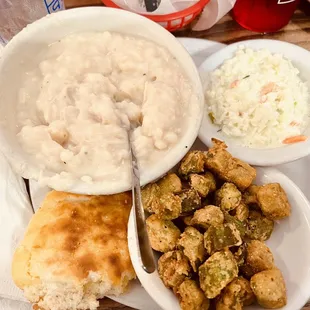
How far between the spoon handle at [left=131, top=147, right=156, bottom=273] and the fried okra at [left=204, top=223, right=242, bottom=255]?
0.58ft

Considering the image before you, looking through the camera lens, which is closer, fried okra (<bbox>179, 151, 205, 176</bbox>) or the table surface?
fried okra (<bbox>179, 151, 205, 176</bbox>)

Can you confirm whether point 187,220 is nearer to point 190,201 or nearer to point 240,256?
point 190,201

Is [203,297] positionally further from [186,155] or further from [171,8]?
[171,8]

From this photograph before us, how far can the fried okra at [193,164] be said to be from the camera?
1.63 m

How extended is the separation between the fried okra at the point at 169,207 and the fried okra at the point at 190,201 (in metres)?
0.02

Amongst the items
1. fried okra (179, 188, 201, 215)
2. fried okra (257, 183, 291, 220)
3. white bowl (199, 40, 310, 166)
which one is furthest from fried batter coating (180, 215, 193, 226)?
white bowl (199, 40, 310, 166)

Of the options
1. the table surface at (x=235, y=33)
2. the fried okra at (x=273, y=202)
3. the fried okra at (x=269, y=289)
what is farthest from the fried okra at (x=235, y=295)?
the table surface at (x=235, y=33)

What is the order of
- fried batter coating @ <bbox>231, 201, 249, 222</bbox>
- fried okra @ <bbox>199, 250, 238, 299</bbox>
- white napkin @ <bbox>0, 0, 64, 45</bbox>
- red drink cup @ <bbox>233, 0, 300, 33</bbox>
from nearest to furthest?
fried okra @ <bbox>199, 250, 238, 299</bbox> < fried batter coating @ <bbox>231, 201, 249, 222</bbox> < white napkin @ <bbox>0, 0, 64, 45</bbox> < red drink cup @ <bbox>233, 0, 300, 33</bbox>

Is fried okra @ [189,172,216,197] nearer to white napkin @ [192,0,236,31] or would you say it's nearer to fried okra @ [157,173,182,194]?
fried okra @ [157,173,182,194]

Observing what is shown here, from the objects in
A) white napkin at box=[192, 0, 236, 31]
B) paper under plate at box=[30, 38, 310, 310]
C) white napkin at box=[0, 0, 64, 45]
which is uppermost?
white napkin at box=[0, 0, 64, 45]

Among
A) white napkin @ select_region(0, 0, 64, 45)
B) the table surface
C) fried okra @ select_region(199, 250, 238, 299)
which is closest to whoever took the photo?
fried okra @ select_region(199, 250, 238, 299)

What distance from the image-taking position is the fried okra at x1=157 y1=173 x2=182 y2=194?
5.25 feet

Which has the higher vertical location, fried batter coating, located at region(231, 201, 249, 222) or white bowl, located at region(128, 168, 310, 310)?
fried batter coating, located at region(231, 201, 249, 222)

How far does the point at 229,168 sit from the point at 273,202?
0.19 m
